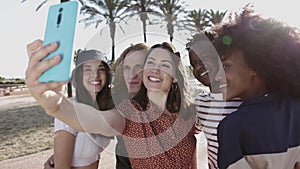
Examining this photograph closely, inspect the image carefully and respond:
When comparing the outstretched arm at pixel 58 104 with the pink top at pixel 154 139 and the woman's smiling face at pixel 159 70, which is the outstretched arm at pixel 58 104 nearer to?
the pink top at pixel 154 139

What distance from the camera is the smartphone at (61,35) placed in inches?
39.7

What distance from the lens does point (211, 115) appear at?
184 cm

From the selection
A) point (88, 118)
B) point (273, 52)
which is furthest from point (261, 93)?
point (88, 118)

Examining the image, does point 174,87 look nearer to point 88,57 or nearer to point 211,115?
point 211,115

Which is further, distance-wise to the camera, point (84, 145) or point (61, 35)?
point (84, 145)

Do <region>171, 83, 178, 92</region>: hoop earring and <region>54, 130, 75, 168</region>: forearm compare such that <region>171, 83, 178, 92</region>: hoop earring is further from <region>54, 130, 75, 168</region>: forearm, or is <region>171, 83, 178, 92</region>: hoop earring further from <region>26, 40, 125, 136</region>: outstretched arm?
<region>54, 130, 75, 168</region>: forearm

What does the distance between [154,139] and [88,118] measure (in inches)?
15.2

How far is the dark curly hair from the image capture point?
1.22m

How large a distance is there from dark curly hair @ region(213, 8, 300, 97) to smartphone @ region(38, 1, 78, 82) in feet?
2.21

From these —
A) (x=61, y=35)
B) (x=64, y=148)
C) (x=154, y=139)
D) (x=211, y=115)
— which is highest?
(x=61, y=35)

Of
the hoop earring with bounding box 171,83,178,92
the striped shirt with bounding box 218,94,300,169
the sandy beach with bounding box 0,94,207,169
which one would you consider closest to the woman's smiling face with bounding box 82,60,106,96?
the hoop earring with bounding box 171,83,178,92

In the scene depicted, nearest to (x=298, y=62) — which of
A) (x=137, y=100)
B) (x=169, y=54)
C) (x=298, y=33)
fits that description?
(x=298, y=33)

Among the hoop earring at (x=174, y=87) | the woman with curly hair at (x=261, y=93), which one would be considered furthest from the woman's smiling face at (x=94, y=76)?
the woman with curly hair at (x=261, y=93)

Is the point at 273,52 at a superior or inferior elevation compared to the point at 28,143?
superior
